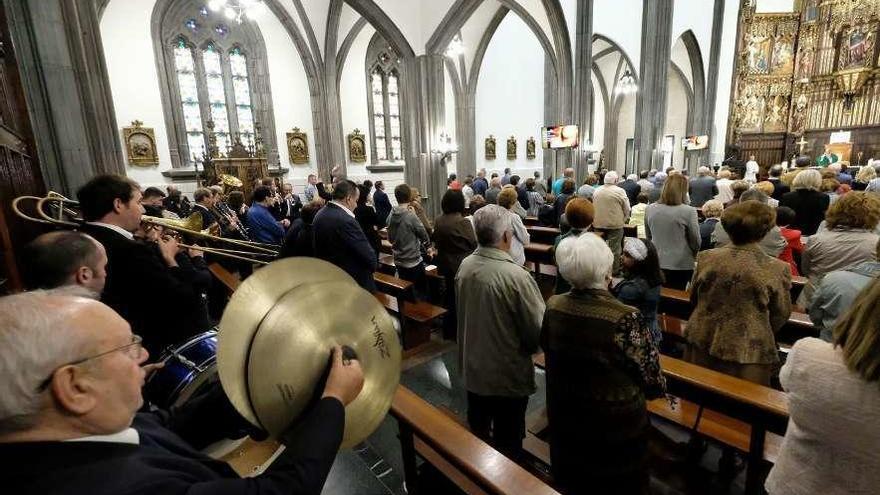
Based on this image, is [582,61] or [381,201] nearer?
[381,201]

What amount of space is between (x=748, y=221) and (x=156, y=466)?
2.47m

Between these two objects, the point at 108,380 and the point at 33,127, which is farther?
the point at 33,127

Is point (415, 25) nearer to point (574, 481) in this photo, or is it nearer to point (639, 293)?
point (639, 293)

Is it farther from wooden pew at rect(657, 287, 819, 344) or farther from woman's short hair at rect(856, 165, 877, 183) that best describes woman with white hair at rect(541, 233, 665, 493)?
woman's short hair at rect(856, 165, 877, 183)

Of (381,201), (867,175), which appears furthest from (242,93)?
(867,175)

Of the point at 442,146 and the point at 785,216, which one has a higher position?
the point at 442,146

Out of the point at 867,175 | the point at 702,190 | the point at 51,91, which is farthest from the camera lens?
the point at 702,190

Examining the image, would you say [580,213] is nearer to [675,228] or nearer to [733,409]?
[675,228]

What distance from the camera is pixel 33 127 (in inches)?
132

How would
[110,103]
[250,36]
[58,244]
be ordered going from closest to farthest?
[58,244]
[110,103]
[250,36]

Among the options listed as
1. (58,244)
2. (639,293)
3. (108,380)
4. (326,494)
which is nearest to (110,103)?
(58,244)

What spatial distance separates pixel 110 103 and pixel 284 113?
7.99m

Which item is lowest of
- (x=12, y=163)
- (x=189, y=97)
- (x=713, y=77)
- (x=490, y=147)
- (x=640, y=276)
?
(x=640, y=276)

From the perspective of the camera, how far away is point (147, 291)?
6.46 feet
